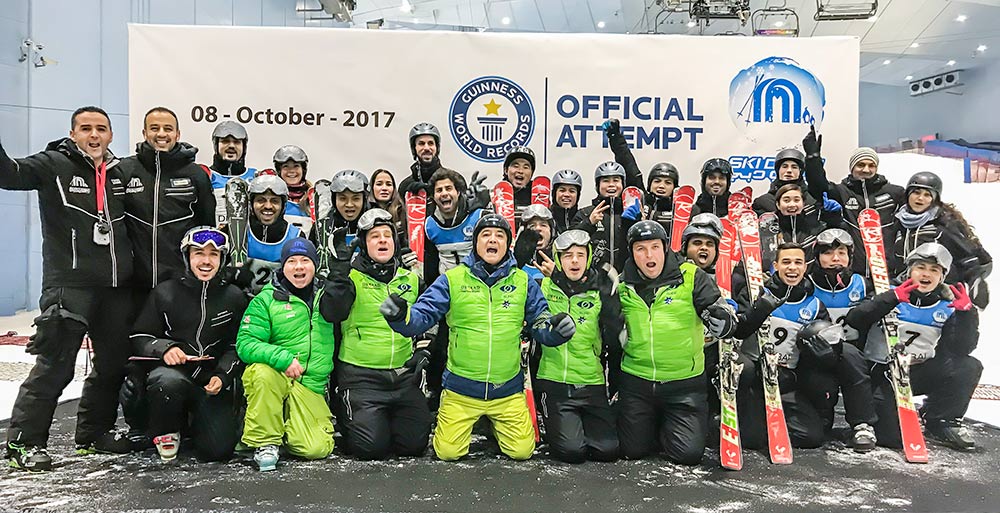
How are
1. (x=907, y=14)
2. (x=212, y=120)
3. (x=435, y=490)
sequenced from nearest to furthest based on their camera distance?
(x=435, y=490) < (x=212, y=120) < (x=907, y=14)

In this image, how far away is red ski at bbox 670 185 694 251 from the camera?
4871 mm

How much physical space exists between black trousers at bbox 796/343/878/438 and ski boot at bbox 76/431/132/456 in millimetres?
4118

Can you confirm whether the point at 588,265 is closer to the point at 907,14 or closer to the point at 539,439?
the point at 539,439

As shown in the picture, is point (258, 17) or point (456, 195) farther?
point (258, 17)

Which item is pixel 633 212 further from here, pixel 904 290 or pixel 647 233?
pixel 904 290

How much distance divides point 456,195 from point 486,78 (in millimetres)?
1782

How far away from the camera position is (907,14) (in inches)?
535

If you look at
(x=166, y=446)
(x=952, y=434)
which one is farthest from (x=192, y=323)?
(x=952, y=434)

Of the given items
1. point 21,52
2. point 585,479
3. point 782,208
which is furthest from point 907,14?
point 21,52

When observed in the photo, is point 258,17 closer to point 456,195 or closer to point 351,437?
point 456,195

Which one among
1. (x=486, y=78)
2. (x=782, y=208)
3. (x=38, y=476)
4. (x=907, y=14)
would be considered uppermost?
(x=907, y=14)

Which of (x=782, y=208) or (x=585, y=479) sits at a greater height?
(x=782, y=208)

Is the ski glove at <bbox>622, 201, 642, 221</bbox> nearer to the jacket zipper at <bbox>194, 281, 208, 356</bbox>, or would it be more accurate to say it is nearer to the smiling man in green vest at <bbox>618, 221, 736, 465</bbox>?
the smiling man in green vest at <bbox>618, 221, 736, 465</bbox>

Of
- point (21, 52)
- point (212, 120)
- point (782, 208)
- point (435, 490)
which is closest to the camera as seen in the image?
point (435, 490)
